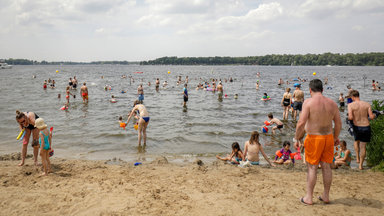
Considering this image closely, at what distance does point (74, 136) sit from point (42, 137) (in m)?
5.47

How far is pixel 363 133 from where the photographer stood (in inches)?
255

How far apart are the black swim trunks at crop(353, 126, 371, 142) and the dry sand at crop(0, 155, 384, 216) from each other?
34.7 inches

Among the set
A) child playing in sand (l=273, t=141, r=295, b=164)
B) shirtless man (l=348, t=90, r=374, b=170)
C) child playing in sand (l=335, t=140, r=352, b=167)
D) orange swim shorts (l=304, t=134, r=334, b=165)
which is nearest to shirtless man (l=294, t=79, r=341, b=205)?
orange swim shorts (l=304, t=134, r=334, b=165)

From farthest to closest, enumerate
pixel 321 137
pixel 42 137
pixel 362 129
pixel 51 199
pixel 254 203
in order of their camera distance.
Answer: pixel 362 129, pixel 42 137, pixel 51 199, pixel 254 203, pixel 321 137

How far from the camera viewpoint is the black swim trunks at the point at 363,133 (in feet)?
21.1

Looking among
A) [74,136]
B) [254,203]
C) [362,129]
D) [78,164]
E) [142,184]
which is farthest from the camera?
[74,136]

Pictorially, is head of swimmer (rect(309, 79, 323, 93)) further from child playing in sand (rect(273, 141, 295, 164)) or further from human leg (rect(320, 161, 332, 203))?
child playing in sand (rect(273, 141, 295, 164))

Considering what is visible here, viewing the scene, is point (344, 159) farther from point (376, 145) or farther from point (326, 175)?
point (326, 175)

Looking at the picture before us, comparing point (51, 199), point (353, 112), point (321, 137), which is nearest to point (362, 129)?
point (353, 112)

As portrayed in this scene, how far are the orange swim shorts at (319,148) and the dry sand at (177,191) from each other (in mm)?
863

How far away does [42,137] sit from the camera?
5.90 metres

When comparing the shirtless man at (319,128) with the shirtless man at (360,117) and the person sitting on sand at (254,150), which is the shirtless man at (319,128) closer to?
the shirtless man at (360,117)

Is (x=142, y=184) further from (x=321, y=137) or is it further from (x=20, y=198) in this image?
(x=321, y=137)

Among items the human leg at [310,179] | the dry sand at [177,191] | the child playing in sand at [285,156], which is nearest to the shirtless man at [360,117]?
the dry sand at [177,191]
